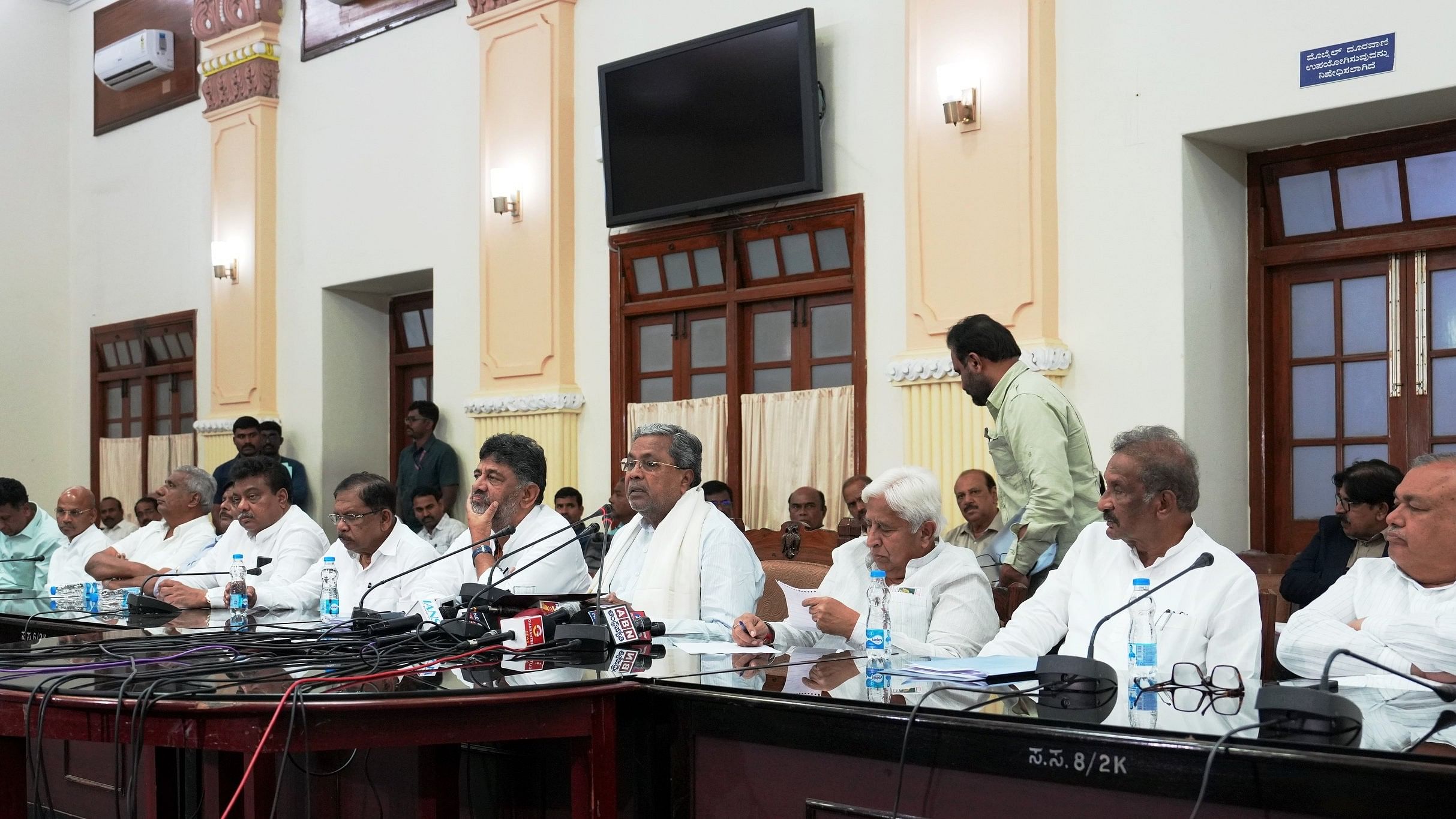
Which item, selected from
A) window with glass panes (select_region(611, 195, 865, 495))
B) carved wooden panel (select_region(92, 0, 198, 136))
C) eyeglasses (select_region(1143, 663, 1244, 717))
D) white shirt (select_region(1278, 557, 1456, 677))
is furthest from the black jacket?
carved wooden panel (select_region(92, 0, 198, 136))

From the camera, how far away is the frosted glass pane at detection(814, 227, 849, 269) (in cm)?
695

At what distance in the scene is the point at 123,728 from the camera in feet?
8.67

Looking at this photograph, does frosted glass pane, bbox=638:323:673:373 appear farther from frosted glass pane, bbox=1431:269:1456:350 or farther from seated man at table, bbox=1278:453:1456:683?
seated man at table, bbox=1278:453:1456:683

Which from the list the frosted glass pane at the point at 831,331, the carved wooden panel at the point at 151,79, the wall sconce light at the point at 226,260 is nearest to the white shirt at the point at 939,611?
the frosted glass pane at the point at 831,331

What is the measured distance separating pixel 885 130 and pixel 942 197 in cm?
57

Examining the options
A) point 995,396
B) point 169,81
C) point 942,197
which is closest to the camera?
point 995,396

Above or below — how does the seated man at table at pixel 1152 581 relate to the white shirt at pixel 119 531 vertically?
above

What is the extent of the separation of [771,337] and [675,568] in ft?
11.5

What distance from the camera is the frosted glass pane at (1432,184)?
17.8 ft

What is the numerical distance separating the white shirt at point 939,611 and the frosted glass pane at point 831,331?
341 cm

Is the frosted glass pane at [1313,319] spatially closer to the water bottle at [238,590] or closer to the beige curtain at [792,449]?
the beige curtain at [792,449]

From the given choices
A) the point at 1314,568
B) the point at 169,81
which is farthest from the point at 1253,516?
the point at 169,81

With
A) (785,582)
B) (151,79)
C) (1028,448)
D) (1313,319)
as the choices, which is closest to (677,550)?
(785,582)

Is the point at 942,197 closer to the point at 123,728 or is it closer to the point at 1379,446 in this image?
the point at 1379,446
